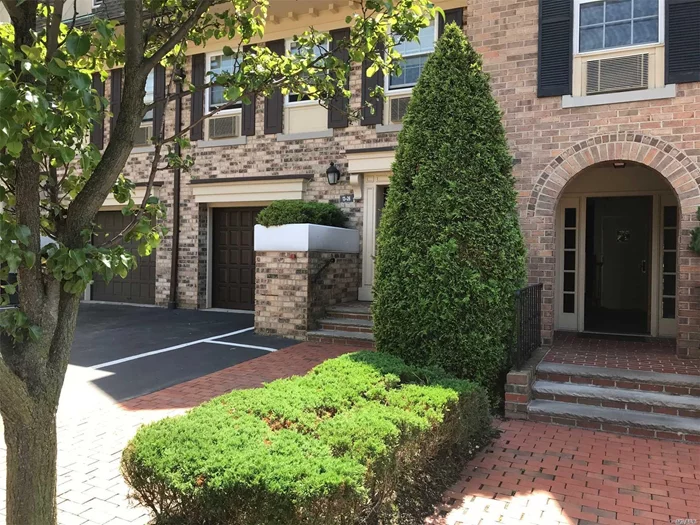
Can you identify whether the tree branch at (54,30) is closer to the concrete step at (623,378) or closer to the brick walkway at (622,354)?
the concrete step at (623,378)

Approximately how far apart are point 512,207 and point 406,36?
9.20ft

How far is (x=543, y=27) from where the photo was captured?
7.37 metres

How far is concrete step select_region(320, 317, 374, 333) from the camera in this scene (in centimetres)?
826

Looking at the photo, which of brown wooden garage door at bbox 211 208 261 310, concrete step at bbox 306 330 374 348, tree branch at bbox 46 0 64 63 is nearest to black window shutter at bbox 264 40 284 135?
brown wooden garage door at bbox 211 208 261 310

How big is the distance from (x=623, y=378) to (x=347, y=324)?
4.10 metres

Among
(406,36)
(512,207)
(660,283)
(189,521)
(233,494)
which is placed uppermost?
(406,36)

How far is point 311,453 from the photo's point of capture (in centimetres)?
265

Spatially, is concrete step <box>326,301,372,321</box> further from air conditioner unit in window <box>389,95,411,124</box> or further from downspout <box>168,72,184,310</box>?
downspout <box>168,72,184,310</box>

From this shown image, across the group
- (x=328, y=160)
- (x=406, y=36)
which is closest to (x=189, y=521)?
(x=406, y=36)

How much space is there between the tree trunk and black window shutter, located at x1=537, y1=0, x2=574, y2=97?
7.21m

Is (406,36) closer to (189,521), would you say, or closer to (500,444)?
(189,521)

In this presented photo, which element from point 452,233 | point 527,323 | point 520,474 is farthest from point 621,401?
point 452,233

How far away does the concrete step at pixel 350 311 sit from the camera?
8.55 meters

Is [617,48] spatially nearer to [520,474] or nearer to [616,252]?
[616,252]
